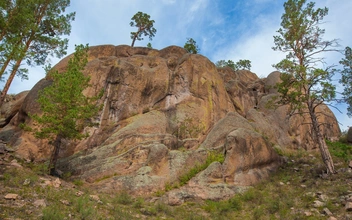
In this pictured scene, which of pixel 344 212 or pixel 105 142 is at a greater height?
pixel 105 142

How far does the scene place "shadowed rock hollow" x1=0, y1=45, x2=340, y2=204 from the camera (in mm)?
18875

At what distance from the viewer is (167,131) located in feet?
80.8

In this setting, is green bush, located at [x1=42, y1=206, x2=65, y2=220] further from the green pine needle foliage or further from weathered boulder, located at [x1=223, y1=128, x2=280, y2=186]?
weathered boulder, located at [x1=223, y1=128, x2=280, y2=186]

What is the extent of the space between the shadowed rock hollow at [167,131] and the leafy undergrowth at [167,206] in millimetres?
1304

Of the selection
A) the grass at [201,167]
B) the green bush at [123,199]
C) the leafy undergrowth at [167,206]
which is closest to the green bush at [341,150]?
the leafy undergrowth at [167,206]

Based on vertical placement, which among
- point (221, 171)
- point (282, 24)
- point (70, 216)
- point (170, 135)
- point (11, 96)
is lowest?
point (70, 216)

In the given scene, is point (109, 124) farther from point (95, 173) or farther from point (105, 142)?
point (95, 173)

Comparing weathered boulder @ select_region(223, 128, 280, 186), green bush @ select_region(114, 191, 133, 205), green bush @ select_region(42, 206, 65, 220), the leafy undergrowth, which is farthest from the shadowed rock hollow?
green bush @ select_region(42, 206, 65, 220)

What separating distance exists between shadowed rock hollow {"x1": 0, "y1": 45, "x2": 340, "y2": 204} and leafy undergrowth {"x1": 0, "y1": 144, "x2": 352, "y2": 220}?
1.30m

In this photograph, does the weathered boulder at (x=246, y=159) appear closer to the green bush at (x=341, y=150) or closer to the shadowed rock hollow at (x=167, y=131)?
the shadowed rock hollow at (x=167, y=131)

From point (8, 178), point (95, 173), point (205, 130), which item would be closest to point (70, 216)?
point (8, 178)

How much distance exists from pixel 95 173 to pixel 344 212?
Answer: 14.6 m

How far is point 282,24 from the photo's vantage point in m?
25.6

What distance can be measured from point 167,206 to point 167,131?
9.63m
